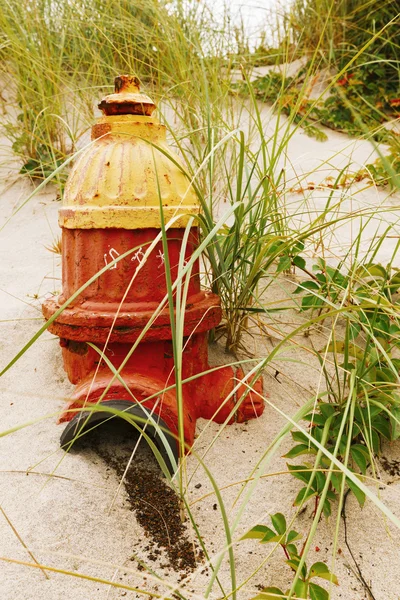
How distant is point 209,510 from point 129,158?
907 millimetres

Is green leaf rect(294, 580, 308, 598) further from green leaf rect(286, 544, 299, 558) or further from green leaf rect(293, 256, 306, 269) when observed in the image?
green leaf rect(293, 256, 306, 269)

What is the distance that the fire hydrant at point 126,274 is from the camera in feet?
4.47

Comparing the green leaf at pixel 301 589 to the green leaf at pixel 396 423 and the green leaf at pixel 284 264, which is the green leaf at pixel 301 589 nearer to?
the green leaf at pixel 396 423

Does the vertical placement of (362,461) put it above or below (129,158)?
below

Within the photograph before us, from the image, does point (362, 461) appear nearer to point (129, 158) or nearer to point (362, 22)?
point (129, 158)

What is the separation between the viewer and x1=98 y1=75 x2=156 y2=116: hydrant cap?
148 cm

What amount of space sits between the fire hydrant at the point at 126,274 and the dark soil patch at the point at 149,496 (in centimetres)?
11

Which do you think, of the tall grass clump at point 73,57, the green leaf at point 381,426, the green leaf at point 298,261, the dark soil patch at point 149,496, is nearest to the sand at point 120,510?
the dark soil patch at point 149,496

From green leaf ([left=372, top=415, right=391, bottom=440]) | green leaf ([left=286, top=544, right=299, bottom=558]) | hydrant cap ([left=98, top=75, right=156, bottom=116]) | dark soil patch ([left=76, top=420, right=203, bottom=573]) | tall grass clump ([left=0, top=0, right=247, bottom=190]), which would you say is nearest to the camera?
green leaf ([left=286, top=544, right=299, bottom=558])

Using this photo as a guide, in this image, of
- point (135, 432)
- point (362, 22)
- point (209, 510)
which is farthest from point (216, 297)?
point (362, 22)

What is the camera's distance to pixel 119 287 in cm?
140

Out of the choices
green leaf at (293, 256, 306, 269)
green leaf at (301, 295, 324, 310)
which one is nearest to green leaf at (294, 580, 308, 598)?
Result: green leaf at (301, 295, 324, 310)

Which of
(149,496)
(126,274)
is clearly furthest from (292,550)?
(126,274)

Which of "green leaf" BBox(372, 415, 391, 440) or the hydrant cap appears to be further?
the hydrant cap
